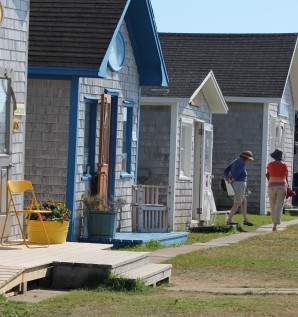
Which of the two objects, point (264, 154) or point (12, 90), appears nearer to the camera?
point (12, 90)

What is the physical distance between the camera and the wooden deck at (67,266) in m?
12.0

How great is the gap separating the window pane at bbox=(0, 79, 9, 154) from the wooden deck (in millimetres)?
1646

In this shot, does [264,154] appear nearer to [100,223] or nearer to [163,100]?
[163,100]

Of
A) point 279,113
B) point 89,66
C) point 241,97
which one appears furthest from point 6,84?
point 279,113

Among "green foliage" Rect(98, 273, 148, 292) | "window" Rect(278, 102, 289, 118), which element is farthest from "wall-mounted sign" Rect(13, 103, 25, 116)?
"window" Rect(278, 102, 289, 118)

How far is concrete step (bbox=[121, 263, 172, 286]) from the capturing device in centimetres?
1295

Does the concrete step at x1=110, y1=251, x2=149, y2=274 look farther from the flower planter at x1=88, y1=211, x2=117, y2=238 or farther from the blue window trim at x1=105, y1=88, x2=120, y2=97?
the blue window trim at x1=105, y1=88, x2=120, y2=97

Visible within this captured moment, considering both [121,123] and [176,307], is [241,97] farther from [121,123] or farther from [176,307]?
[176,307]

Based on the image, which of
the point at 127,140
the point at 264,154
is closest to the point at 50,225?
the point at 127,140

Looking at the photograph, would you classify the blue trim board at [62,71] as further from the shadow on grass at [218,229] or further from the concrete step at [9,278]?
the shadow on grass at [218,229]

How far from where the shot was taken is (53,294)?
479 inches

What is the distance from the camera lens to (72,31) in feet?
59.6

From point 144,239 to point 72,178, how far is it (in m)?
1.75

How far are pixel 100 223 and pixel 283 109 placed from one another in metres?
16.0
